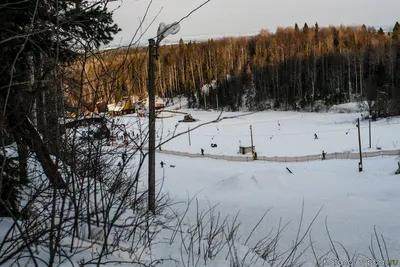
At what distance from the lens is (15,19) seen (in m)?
3.15

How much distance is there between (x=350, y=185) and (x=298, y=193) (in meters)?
2.73

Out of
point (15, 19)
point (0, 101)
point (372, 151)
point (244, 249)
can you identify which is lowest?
point (372, 151)

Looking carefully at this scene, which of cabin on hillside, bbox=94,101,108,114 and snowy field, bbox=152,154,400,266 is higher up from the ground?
cabin on hillside, bbox=94,101,108,114

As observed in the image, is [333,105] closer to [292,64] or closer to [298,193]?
[292,64]

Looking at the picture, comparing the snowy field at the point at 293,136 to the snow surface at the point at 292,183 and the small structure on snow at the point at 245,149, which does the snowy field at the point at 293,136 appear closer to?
the snow surface at the point at 292,183

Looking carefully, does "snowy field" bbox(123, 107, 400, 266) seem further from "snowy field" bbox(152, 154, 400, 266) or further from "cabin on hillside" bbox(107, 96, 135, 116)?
"cabin on hillside" bbox(107, 96, 135, 116)

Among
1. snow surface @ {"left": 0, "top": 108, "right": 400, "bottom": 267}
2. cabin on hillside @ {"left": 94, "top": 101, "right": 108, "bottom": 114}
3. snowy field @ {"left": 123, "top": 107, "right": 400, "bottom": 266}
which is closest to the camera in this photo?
cabin on hillside @ {"left": 94, "top": 101, "right": 108, "bottom": 114}

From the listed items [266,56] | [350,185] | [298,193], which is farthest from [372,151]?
[266,56]

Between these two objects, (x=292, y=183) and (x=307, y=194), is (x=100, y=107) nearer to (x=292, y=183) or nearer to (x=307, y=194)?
(x=307, y=194)

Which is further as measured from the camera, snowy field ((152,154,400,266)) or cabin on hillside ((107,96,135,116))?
snowy field ((152,154,400,266))

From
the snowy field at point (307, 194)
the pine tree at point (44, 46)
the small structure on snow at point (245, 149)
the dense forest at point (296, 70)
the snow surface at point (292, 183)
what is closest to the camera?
the pine tree at point (44, 46)

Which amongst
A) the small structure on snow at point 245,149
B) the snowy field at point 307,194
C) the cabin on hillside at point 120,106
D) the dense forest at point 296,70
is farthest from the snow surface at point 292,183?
the dense forest at point 296,70

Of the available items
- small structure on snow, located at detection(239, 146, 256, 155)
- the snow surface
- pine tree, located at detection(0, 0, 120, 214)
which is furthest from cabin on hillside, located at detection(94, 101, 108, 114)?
small structure on snow, located at detection(239, 146, 256, 155)

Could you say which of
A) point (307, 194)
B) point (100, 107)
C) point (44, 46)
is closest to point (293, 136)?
point (307, 194)
